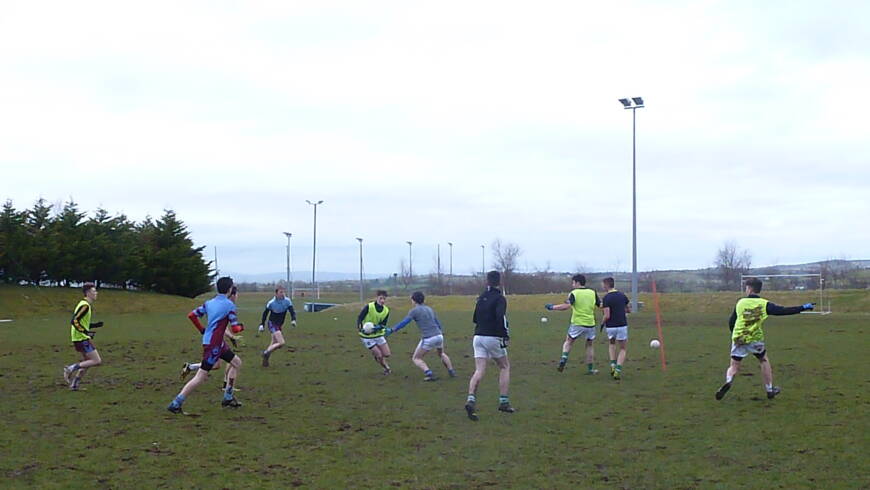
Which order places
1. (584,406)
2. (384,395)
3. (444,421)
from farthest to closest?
1. (384,395)
2. (584,406)
3. (444,421)

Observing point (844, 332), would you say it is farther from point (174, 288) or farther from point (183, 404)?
point (174, 288)

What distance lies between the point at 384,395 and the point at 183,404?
325cm

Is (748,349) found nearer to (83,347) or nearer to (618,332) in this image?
(618,332)

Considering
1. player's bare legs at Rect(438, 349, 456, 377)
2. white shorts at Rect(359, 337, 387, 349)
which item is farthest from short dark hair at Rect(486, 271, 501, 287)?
white shorts at Rect(359, 337, 387, 349)

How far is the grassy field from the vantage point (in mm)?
8227

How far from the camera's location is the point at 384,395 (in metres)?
13.9

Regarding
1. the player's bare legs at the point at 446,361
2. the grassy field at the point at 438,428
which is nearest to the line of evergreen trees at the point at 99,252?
the grassy field at the point at 438,428

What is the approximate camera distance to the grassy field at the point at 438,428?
27.0 feet

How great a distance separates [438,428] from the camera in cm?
1082

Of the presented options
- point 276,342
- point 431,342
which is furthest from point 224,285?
point 276,342

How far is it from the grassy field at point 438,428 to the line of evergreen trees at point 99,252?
42.2 meters

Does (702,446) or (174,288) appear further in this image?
(174,288)

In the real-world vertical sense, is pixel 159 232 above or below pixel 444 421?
above

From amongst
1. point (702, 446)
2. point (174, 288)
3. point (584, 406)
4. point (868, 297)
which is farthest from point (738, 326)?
point (174, 288)
